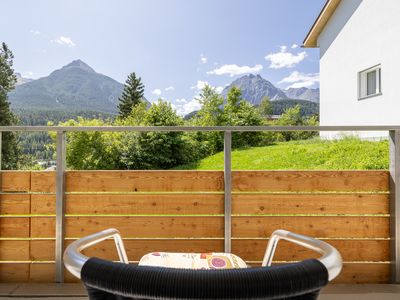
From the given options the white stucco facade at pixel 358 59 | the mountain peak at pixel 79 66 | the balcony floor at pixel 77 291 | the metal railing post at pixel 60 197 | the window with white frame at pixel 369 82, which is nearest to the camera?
→ the balcony floor at pixel 77 291

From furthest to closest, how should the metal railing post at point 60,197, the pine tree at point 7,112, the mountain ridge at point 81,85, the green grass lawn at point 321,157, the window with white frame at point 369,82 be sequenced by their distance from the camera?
the mountain ridge at point 81,85 → the pine tree at point 7,112 → the window with white frame at point 369,82 → the green grass lawn at point 321,157 → the metal railing post at point 60,197

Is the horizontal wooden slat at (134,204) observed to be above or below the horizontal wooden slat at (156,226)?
above

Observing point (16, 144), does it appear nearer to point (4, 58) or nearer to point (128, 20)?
point (4, 58)

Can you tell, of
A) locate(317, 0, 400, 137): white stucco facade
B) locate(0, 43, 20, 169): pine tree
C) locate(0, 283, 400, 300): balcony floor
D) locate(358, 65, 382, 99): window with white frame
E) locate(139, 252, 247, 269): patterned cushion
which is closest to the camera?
locate(139, 252, 247, 269): patterned cushion

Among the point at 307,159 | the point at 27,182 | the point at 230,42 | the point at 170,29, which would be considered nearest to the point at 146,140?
the point at 307,159

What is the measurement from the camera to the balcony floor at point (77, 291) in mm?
2043

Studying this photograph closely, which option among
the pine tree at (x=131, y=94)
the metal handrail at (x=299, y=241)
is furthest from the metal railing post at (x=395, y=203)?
the pine tree at (x=131, y=94)

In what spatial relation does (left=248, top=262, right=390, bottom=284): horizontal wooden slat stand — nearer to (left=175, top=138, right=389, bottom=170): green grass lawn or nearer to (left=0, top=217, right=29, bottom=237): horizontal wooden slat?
(left=0, top=217, right=29, bottom=237): horizontal wooden slat

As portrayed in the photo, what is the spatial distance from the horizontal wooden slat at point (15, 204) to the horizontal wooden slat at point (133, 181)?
0.34ft

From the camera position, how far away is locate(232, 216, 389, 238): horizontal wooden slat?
2.21 metres

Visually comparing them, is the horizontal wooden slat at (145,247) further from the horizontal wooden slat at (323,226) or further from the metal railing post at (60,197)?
Result: the horizontal wooden slat at (323,226)

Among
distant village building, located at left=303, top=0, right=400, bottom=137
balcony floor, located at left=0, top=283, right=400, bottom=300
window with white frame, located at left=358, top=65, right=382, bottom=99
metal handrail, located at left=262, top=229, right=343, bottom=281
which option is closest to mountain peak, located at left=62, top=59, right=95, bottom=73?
distant village building, located at left=303, top=0, right=400, bottom=137

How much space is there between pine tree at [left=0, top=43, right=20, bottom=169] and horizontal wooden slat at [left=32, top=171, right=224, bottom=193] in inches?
443

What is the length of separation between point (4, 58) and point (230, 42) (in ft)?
104
